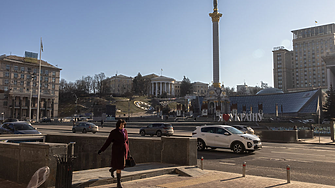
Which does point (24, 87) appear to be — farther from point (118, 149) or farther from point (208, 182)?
point (208, 182)

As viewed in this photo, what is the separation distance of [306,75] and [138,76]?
332 ft

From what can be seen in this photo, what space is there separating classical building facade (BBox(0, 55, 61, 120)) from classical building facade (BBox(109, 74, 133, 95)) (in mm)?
67330

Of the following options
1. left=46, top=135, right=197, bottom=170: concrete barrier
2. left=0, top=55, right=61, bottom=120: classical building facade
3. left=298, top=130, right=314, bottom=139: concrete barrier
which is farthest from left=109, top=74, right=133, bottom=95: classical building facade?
left=46, top=135, right=197, bottom=170: concrete barrier

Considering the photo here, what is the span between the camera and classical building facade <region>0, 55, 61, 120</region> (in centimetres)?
9269

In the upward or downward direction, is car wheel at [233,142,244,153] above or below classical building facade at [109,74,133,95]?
below

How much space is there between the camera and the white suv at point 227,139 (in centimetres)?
1541

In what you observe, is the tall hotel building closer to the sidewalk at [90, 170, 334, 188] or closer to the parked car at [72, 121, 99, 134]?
the parked car at [72, 121, 99, 134]

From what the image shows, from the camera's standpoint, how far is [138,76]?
174 m

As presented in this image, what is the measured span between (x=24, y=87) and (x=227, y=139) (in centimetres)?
9911

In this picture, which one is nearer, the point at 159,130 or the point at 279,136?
the point at 279,136

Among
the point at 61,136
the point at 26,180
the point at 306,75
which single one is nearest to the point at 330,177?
the point at 26,180

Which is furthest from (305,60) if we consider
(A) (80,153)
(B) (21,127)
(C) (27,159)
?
(C) (27,159)

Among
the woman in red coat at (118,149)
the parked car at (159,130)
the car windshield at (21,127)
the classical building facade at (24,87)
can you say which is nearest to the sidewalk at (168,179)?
the woman in red coat at (118,149)

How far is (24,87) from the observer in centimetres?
9750
